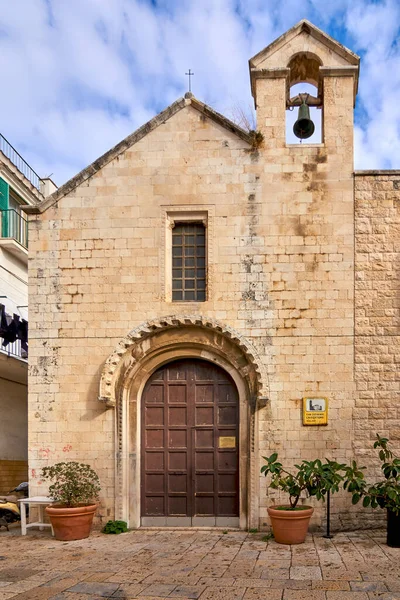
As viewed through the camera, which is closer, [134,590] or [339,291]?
[134,590]

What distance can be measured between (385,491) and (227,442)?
2909 millimetres

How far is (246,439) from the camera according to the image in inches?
431

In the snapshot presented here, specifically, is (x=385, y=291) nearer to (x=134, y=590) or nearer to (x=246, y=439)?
(x=246, y=439)

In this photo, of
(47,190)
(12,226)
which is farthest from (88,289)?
(47,190)

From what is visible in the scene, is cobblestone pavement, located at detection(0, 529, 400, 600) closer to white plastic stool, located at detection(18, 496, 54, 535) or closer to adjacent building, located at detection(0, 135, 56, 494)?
white plastic stool, located at detection(18, 496, 54, 535)

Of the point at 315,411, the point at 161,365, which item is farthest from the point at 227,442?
the point at 161,365

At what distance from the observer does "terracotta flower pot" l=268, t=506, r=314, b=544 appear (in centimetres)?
959

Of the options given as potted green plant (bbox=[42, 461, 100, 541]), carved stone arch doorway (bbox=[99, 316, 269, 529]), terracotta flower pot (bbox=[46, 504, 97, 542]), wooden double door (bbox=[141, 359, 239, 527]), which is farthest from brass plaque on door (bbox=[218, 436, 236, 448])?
terracotta flower pot (bbox=[46, 504, 97, 542])

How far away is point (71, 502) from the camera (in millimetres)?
10281

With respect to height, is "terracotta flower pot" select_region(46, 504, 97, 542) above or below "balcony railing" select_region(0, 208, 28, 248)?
below

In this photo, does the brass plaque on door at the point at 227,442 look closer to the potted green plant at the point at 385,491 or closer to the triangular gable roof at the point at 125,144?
the potted green plant at the point at 385,491

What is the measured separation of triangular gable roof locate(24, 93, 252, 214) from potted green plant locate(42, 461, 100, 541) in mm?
4751

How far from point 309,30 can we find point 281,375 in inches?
250

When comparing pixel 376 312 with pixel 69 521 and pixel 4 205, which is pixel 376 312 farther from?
pixel 4 205
